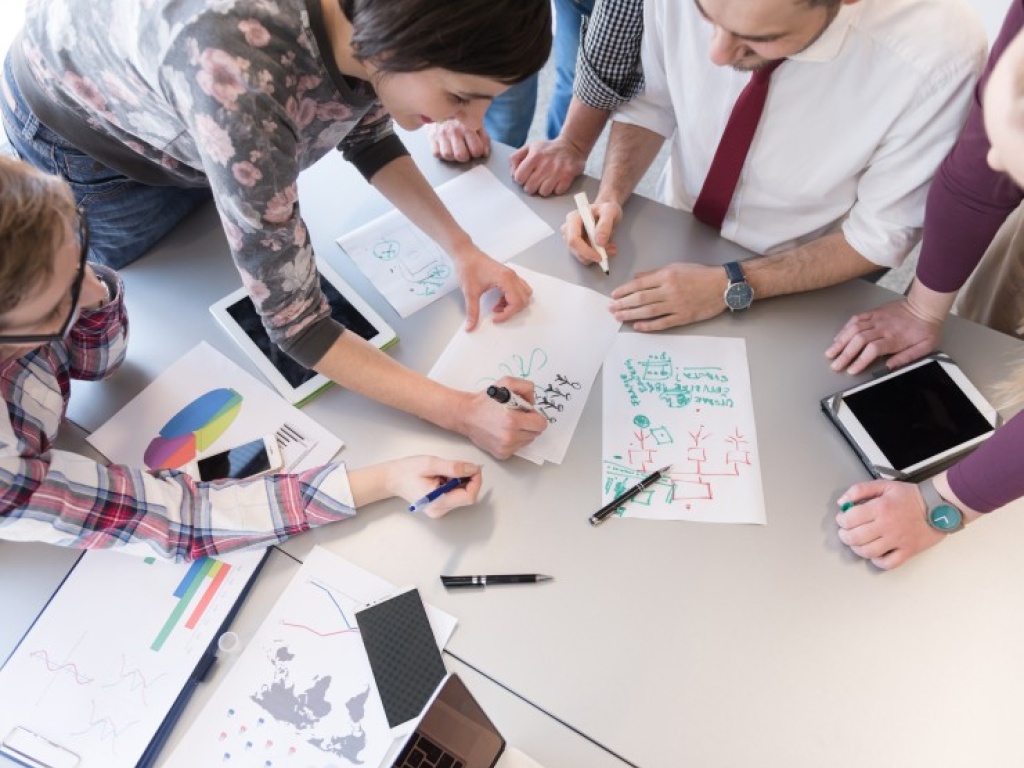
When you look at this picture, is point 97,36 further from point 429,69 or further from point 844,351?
point 844,351

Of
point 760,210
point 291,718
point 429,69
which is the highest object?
point 760,210

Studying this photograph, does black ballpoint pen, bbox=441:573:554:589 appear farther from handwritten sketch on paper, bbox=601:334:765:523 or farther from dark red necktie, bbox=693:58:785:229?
dark red necktie, bbox=693:58:785:229

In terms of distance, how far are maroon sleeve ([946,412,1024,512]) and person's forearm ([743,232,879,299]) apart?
351 millimetres

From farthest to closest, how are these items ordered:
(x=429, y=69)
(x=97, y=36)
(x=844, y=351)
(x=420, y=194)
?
1. (x=420, y=194)
2. (x=844, y=351)
3. (x=97, y=36)
4. (x=429, y=69)

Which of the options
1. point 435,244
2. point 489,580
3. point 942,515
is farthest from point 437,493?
point 942,515

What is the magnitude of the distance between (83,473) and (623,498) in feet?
2.34

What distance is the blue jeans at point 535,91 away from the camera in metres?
1.74

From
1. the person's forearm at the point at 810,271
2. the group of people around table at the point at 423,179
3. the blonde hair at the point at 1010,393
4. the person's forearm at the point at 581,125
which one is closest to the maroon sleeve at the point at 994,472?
the group of people around table at the point at 423,179

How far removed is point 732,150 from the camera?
1.14m

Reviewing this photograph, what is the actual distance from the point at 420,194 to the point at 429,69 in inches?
16.5

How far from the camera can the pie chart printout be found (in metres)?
1.02

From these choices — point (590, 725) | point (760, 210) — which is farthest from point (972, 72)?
point (590, 725)

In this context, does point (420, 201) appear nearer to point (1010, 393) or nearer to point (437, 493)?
point (437, 493)

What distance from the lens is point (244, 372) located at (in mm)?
1092
